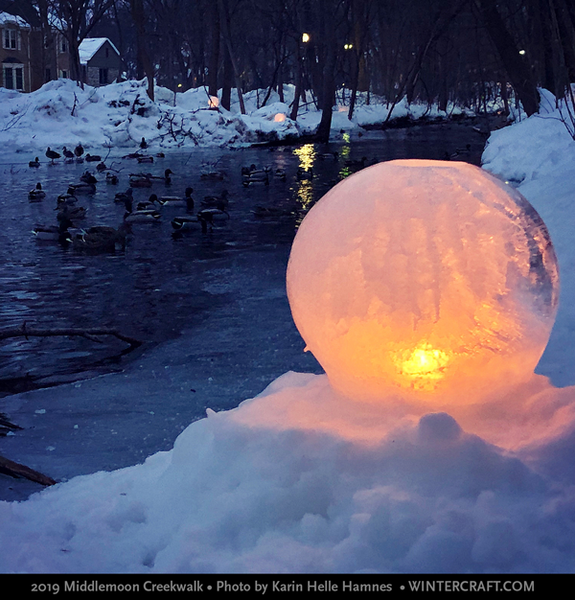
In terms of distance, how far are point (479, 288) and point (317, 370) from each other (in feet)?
9.76

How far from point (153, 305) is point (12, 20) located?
60.4 metres

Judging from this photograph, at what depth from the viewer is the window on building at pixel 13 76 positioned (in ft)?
203

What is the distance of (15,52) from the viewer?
61.9 meters

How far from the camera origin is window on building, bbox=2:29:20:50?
60969 millimetres

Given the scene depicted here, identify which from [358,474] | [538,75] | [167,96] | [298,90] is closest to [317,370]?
[358,474]

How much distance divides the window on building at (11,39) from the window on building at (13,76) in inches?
62.2

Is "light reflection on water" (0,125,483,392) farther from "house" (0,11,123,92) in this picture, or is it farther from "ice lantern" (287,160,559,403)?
"house" (0,11,123,92)

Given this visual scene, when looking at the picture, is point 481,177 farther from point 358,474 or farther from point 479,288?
point 358,474

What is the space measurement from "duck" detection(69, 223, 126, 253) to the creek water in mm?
169

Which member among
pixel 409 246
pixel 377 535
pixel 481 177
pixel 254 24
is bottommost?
pixel 377 535

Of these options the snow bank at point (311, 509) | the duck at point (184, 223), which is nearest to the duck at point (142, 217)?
the duck at point (184, 223)

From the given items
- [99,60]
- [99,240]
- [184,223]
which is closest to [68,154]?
[184,223]

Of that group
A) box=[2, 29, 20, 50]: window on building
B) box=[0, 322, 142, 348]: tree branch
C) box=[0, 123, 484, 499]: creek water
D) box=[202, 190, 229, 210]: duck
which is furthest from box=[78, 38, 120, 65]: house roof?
box=[0, 322, 142, 348]: tree branch

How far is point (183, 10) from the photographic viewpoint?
57.2 metres
